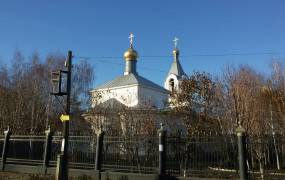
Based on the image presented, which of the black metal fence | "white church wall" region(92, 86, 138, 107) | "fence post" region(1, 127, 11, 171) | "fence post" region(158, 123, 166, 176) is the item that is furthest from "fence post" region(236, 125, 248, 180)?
"white church wall" region(92, 86, 138, 107)

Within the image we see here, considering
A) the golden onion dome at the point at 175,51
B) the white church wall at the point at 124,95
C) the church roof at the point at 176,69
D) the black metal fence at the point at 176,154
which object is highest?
the golden onion dome at the point at 175,51

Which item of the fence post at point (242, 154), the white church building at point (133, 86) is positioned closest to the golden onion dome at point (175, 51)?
the white church building at point (133, 86)

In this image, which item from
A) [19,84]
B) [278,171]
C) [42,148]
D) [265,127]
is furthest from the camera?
[19,84]

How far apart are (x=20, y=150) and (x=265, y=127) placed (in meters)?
16.4

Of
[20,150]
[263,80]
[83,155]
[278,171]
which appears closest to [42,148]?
[20,150]

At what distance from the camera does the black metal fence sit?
1313 centimetres

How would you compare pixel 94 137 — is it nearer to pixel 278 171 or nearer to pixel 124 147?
pixel 124 147

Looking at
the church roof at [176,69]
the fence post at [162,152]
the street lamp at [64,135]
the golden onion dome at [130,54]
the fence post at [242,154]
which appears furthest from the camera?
the church roof at [176,69]

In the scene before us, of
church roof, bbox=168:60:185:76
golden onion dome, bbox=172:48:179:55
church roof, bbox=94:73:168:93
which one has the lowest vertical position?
church roof, bbox=94:73:168:93

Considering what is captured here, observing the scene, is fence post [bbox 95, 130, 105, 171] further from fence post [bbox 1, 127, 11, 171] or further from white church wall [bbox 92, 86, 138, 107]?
white church wall [bbox 92, 86, 138, 107]

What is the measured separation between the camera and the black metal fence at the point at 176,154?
13133 mm

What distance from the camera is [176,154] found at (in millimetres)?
14359

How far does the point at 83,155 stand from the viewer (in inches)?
643

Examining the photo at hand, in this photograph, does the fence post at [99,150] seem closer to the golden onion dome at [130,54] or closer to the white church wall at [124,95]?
the white church wall at [124,95]
